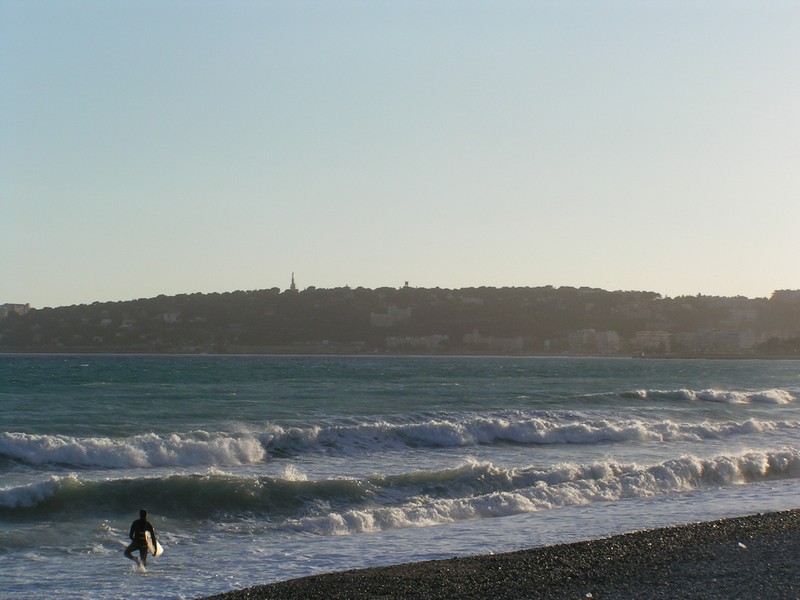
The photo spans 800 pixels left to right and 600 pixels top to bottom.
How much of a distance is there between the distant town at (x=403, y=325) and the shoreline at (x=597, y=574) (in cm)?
10107

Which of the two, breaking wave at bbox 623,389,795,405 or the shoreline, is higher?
the shoreline

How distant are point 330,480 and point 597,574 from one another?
8.93 meters

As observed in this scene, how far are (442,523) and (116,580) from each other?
21.8 ft

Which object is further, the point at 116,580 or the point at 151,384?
the point at 151,384

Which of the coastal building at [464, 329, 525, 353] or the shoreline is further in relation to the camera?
the coastal building at [464, 329, 525, 353]

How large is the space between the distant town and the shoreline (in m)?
101

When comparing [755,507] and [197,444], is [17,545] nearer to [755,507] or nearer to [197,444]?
[197,444]

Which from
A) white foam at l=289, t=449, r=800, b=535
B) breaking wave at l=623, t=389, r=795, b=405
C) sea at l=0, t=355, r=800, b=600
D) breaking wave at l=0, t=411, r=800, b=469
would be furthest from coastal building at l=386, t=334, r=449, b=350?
white foam at l=289, t=449, r=800, b=535

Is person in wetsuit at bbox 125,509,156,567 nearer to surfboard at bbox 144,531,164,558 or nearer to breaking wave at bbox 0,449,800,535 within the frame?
surfboard at bbox 144,531,164,558

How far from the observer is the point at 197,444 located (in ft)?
84.7

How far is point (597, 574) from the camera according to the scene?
1291cm

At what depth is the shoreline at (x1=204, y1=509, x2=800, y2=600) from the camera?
473 inches

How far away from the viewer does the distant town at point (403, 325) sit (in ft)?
390

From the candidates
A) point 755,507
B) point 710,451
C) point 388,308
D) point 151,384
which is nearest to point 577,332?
point 388,308
